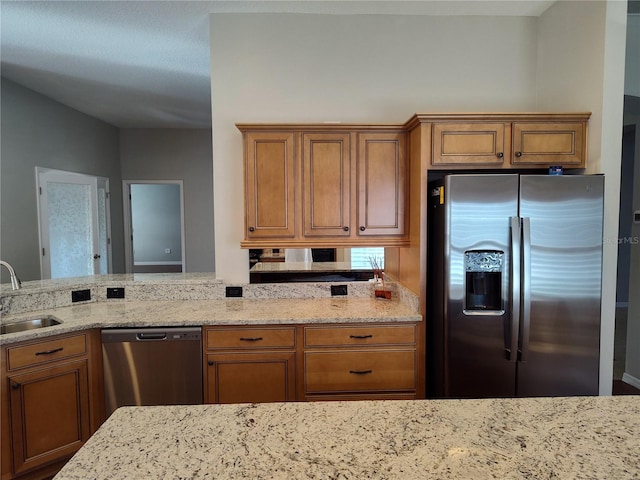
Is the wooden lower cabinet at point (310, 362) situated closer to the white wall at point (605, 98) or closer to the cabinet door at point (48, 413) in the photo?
the cabinet door at point (48, 413)

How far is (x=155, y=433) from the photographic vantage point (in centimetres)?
100

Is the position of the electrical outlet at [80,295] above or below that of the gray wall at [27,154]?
below

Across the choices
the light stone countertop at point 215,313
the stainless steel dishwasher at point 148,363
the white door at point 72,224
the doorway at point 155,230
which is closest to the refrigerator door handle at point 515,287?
the light stone countertop at point 215,313

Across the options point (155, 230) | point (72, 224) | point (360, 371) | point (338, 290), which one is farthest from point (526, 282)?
point (155, 230)

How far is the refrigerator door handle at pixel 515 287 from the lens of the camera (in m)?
2.10

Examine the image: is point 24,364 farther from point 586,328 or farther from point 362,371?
point 586,328

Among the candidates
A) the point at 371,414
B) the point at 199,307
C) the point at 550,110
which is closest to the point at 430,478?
the point at 371,414

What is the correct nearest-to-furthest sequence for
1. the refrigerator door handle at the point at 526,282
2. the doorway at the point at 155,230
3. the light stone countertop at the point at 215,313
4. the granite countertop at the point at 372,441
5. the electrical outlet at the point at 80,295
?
the granite countertop at the point at 372,441 < the refrigerator door handle at the point at 526,282 < the light stone countertop at the point at 215,313 < the electrical outlet at the point at 80,295 < the doorway at the point at 155,230

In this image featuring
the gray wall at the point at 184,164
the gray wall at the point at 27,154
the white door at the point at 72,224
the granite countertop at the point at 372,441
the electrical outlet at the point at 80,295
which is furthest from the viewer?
the gray wall at the point at 184,164

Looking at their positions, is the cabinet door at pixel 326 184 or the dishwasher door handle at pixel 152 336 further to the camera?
the cabinet door at pixel 326 184

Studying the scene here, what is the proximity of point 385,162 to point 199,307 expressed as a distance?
65.8 inches

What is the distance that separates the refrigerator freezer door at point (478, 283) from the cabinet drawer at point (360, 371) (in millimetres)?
271

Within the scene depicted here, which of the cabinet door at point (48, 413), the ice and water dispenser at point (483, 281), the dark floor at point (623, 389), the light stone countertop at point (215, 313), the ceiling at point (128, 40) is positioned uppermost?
the ceiling at point (128, 40)

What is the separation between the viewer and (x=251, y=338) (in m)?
2.29
